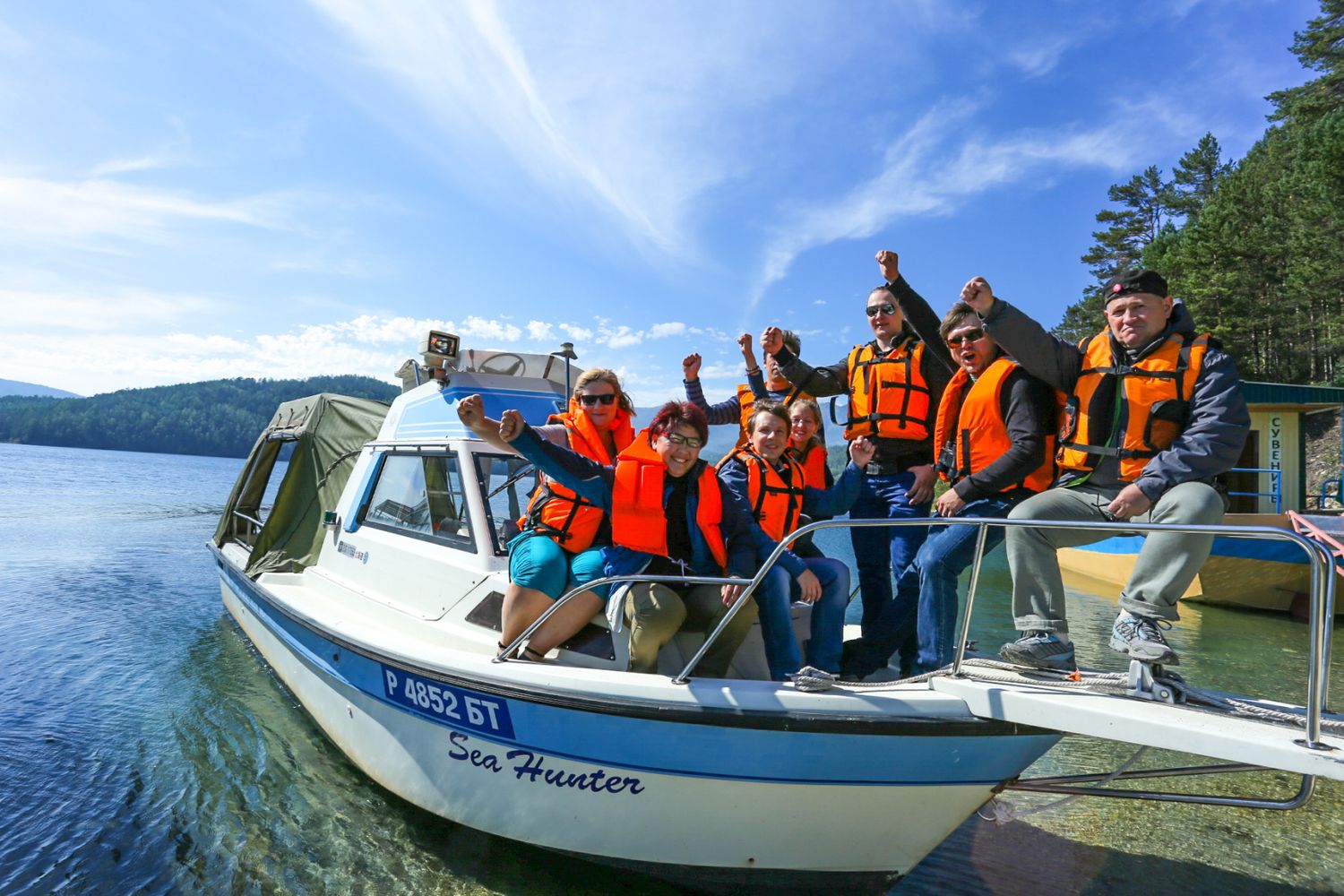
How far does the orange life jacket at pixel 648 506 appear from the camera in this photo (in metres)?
3.44

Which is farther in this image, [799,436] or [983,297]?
[799,436]

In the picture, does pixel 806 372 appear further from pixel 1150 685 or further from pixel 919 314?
pixel 1150 685

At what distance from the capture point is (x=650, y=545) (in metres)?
3.47

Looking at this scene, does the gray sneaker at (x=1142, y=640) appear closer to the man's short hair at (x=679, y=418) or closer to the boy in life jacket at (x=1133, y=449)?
the boy in life jacket at (x=1133, y=449)

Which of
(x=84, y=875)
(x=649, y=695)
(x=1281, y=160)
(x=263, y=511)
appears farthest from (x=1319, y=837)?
(x=1281, y=160)

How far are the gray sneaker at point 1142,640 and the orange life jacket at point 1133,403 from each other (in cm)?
59

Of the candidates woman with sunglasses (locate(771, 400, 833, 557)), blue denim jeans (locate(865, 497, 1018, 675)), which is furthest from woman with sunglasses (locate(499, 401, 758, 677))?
blue denim jeans (locate(865, 497, 1018, 675))

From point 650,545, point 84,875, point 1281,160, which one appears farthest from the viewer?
point 1281,160

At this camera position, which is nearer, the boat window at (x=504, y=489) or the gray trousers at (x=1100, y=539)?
the gray trousers at (x=1100, y=539)

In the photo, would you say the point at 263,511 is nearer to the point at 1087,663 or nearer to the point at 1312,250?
the point at 1087,663

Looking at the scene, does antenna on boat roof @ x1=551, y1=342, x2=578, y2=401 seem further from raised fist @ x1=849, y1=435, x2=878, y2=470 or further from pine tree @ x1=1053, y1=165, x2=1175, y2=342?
pine tree @ x1=1053, y1=165, x2=1175, y2=342

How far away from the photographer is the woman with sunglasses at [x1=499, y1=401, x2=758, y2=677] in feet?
11.0

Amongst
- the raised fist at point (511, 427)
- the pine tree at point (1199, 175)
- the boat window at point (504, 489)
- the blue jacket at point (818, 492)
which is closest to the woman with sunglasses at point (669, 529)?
the raised fist at point (511, 427)

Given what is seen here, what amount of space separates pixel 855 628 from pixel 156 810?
4.53 metres
